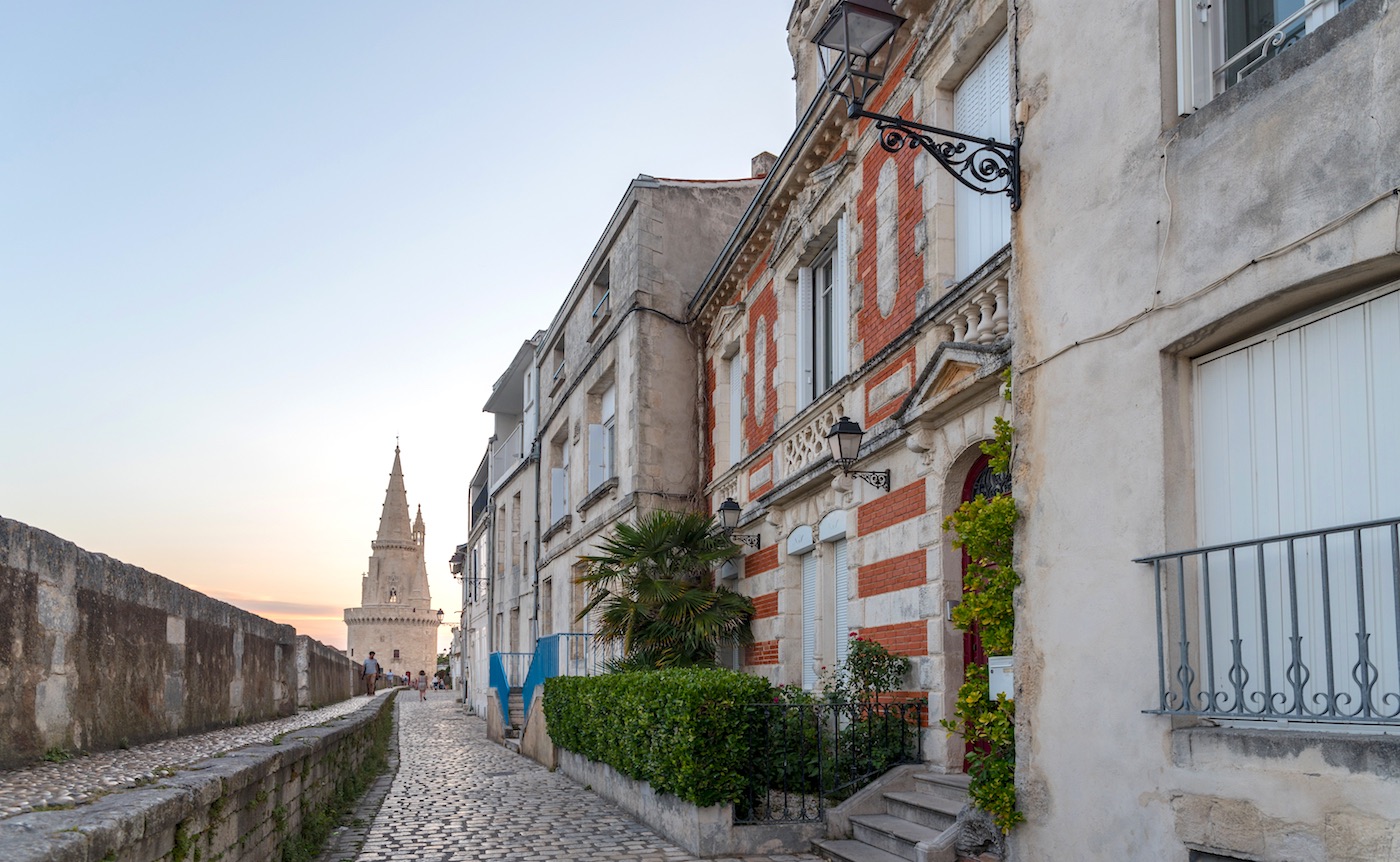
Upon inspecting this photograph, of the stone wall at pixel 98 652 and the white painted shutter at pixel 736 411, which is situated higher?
the white painted shutter at pixel 736 411

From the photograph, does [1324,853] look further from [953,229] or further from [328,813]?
[328,813]

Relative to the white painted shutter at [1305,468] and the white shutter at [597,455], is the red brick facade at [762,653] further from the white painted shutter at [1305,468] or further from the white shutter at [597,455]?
the white shutter at [597,455]

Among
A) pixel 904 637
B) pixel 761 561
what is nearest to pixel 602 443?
pixel 761 561

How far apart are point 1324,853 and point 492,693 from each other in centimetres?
1973

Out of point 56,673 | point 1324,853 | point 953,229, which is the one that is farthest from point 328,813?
point 1324,853

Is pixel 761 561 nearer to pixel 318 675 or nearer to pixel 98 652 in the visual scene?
pixel 98 652

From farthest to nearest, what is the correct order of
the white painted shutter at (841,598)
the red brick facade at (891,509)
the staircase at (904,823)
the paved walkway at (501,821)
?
the white painted shutter at (841,598), the red brick facade at (891,509), the paved walkway at (501,821), the staircase at (904,823)

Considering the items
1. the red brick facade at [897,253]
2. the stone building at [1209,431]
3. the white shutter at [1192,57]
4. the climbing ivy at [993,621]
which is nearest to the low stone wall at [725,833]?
the climbing ivy at [993,621]

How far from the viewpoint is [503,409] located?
3634cm

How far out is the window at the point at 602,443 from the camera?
66.3 ft

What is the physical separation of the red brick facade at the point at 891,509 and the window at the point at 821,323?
174cm

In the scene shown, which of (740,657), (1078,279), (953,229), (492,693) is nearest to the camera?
(1078,279)

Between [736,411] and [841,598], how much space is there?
485 centimetres

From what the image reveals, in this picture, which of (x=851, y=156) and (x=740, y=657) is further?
(x=740, y=657)
